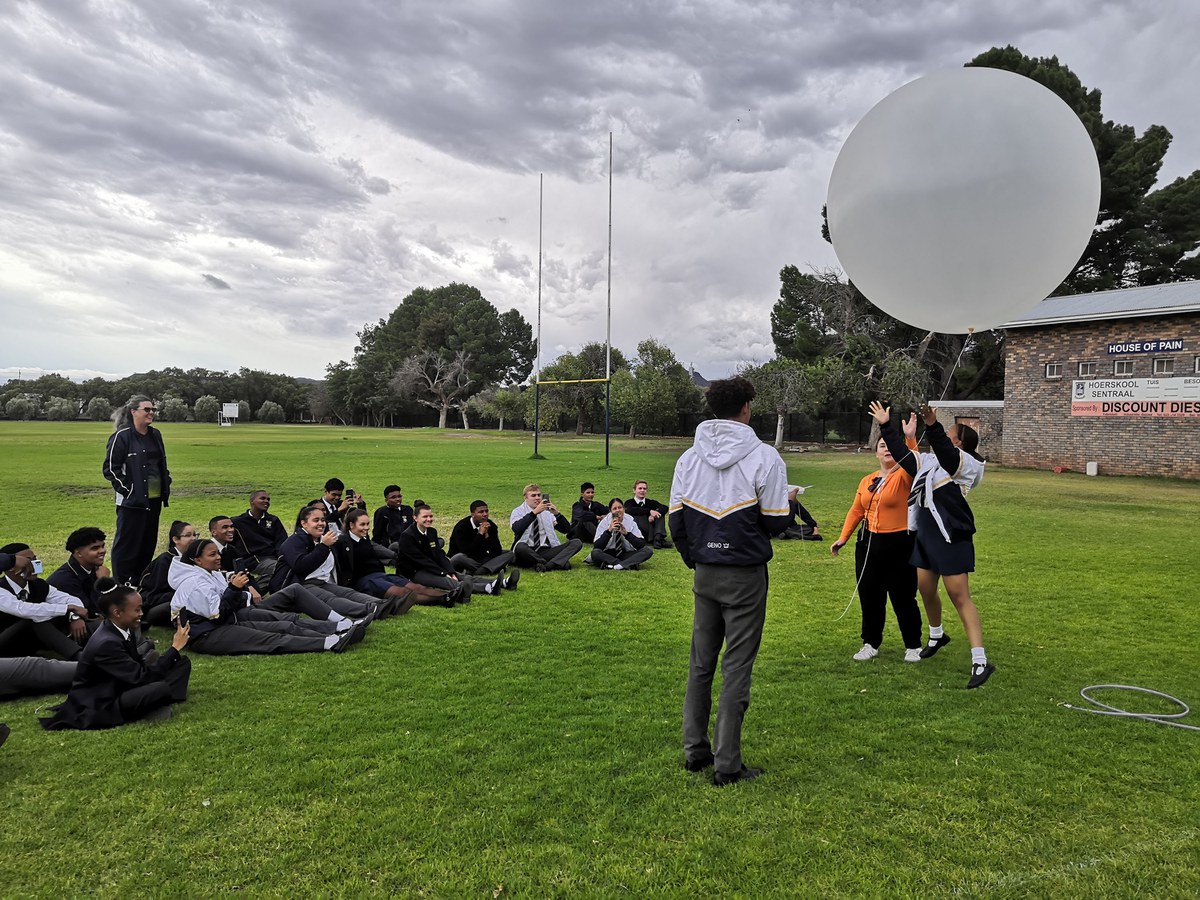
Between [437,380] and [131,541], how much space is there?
6838 centimetres

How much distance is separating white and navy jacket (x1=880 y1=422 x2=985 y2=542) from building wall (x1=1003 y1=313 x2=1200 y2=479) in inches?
891

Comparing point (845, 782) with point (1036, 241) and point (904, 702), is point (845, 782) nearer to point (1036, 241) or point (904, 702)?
point (904, 702)

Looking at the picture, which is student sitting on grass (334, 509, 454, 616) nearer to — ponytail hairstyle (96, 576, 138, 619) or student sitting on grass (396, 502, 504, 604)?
student sitting on grass (396, 502, 504, 604)

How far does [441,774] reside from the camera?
3.79m

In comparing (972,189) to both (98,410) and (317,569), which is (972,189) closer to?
(317,569)

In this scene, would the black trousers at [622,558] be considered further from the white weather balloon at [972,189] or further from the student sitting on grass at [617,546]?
the white weather balloon at [972,189]

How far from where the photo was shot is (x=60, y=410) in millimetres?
80438

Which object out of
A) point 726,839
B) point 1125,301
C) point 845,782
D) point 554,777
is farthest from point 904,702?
point 1125,301

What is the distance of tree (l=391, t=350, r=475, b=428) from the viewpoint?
242ft

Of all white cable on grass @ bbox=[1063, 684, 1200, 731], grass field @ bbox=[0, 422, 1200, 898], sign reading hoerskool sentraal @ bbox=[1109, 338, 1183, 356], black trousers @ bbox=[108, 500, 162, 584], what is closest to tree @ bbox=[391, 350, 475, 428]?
sign reading hoerskool sentraal @ bbox=[1109, 338, 1183, 356]

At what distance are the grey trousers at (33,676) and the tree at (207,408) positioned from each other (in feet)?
290

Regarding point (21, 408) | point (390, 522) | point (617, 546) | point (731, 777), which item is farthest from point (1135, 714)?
point (21, 408)

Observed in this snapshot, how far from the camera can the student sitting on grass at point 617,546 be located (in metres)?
9.62

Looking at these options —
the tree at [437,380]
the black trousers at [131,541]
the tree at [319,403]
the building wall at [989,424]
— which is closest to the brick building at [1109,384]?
the building wall at [989,424]
